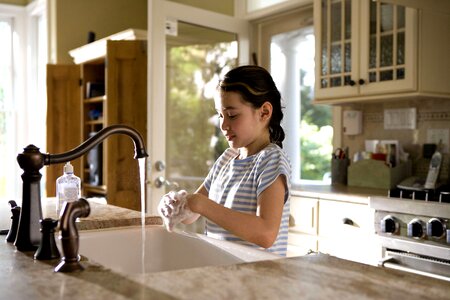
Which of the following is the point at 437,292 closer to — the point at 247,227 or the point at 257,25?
the point at 247,227

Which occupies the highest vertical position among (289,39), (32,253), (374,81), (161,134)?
(289,39)

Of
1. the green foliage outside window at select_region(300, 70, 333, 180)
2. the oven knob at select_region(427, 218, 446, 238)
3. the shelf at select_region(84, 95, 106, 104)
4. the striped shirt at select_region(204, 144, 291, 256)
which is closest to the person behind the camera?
the striped shirt at select_region(204, 144, 291, 256)

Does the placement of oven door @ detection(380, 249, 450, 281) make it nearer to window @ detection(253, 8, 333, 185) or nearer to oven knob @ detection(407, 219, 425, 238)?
oven knob @ detection(407, 219, 425, 238)

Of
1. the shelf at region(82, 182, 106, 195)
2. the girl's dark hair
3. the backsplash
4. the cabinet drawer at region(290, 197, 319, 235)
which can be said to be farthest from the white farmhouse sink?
the shelf at region(82, 182, 106, 195)

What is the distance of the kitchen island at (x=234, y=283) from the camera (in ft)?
2.58

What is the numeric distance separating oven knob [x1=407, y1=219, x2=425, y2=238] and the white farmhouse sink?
121 centimetres

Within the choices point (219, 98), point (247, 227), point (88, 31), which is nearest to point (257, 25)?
point (88, 31)

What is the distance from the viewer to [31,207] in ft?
3.89

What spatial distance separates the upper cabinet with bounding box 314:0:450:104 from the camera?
8.73 ft

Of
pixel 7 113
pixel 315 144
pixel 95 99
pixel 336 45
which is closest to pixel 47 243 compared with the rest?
pixel 336 45

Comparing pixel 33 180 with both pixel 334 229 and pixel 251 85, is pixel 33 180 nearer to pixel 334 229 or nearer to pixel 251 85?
pixel 251 85

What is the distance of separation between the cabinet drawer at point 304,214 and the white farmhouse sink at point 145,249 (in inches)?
53.9

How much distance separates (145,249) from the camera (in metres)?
1.50

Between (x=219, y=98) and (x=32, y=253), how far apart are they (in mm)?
631
